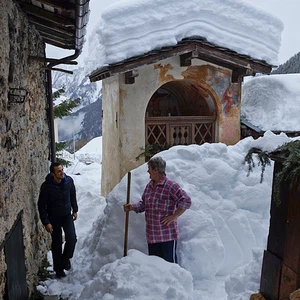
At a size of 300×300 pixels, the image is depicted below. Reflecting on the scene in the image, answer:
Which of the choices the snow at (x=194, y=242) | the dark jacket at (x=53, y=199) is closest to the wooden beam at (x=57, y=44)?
the dark jacket at (x=53, y=199)

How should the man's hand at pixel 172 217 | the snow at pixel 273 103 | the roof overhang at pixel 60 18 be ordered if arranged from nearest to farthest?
the roof overhang at pixel 60 18 → the man's hand at pixel 172 217 → the snow at pixel 273 103

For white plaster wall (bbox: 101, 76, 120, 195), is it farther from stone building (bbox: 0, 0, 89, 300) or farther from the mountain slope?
the mountain slope

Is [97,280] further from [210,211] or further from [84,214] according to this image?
[84,214]

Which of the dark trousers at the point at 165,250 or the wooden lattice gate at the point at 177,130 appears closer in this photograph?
the dark trousers at the point at 165,250

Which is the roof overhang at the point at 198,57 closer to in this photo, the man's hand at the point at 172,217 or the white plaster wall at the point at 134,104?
the white plaster wall at the point at 134,104

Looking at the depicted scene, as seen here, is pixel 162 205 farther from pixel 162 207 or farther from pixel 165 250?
pixel 165 250

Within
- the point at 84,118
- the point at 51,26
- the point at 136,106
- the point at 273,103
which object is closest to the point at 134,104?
the point at 136,106

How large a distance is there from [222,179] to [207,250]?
4.28ft

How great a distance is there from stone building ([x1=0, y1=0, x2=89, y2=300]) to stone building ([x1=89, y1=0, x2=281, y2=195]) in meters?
1.83

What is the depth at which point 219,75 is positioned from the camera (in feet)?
29.8

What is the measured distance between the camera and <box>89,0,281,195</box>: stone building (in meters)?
7.55

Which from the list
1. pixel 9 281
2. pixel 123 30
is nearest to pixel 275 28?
pixel 123 30

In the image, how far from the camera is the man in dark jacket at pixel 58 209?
493 cm

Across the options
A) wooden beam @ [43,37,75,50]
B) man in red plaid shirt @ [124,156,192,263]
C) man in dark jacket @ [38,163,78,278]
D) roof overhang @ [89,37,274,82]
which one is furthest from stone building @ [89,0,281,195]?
man in red plaid shirt @ [124,156,192,263]
